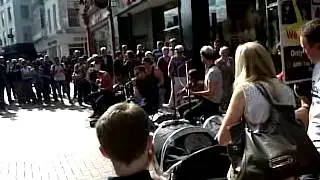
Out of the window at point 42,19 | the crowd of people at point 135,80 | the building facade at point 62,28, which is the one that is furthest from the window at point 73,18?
the crowd of people at point 135,80

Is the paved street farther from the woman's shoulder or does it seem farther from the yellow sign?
the woman's shoulder

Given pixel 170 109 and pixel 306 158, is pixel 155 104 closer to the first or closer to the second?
pixel 170 109

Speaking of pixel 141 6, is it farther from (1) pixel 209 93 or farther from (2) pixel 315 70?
(2) pixel 315 70

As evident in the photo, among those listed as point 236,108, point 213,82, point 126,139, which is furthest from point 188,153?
point 213,82

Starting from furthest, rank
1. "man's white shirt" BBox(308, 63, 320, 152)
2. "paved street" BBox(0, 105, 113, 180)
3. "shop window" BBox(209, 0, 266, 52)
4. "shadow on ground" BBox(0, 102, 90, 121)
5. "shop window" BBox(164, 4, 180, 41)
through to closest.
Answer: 1. "shop window" BBox(164, 4, 180, 41)
2. "shadow on ground" BBox(0, 102, 90, 121)
3. "shop window" BBox(209, 0, 266, 52)
4. "paved street" BBox(0, 105, 113, 180)
5. "man's white shirt" BBox(308, 63, 320, 152)

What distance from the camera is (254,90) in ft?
11.8

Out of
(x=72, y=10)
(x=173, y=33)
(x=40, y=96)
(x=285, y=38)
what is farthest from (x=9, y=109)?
(x=72, y=10)

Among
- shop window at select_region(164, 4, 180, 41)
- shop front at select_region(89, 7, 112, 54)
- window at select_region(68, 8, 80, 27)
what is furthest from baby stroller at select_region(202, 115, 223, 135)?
window at select_region(68, 8, 80, 27)

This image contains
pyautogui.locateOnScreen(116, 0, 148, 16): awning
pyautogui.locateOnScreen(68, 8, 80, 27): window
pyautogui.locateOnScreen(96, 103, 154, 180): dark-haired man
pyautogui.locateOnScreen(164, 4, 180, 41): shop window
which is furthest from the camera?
pyautogui.locateOnScreen(68, 8, 80, 27): window

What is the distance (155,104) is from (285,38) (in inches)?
186

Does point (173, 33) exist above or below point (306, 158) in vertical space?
above

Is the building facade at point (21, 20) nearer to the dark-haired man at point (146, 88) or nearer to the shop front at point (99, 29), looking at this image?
the shop front at point (99, 29)

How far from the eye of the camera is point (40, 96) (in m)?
21.6

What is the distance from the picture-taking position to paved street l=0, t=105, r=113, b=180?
803cm
